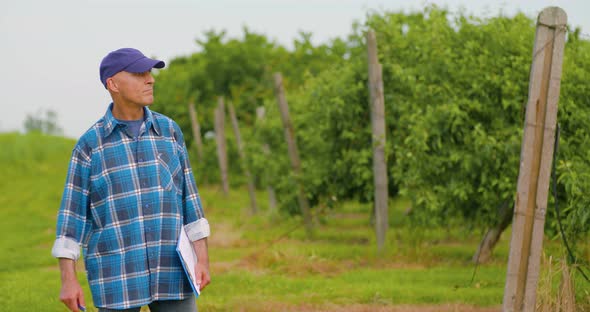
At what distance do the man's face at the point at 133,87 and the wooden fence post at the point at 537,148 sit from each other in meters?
3.12

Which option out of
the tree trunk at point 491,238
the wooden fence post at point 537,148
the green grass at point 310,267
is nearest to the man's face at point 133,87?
the wooden fence post at point 537,148

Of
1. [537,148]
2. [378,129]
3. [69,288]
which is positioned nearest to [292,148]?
[378,129]

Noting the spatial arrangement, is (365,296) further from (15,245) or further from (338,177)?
(15,245)

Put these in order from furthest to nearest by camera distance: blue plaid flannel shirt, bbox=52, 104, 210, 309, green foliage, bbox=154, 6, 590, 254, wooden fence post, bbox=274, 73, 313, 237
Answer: wooden fence post, bbox=274, 73, 313, 237, green foliage, bbox=154, 6, 590, 254, blue plaid flannel shirt, bbox=52, 104, 210, 309

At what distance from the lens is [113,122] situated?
13.4 feet

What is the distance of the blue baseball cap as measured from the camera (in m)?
4.02

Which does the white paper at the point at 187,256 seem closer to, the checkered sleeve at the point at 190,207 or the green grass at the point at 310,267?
the checkered sleeve at the point at 190,207

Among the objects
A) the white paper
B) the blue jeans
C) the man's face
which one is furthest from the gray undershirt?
the blue jeans

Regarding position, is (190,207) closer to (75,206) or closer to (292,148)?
(75,206)

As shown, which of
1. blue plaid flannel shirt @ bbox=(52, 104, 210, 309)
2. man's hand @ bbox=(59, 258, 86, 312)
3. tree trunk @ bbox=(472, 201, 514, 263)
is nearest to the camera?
man's hand @ bbox=(59, 258, 86, 312)

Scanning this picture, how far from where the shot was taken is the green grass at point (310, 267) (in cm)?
849

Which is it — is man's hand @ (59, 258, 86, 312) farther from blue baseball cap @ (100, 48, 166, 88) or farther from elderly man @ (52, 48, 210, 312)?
blue baseball cap @ (100, 48, 166, 88)

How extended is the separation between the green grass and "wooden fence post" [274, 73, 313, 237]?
43 centimetres

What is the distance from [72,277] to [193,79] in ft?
109
